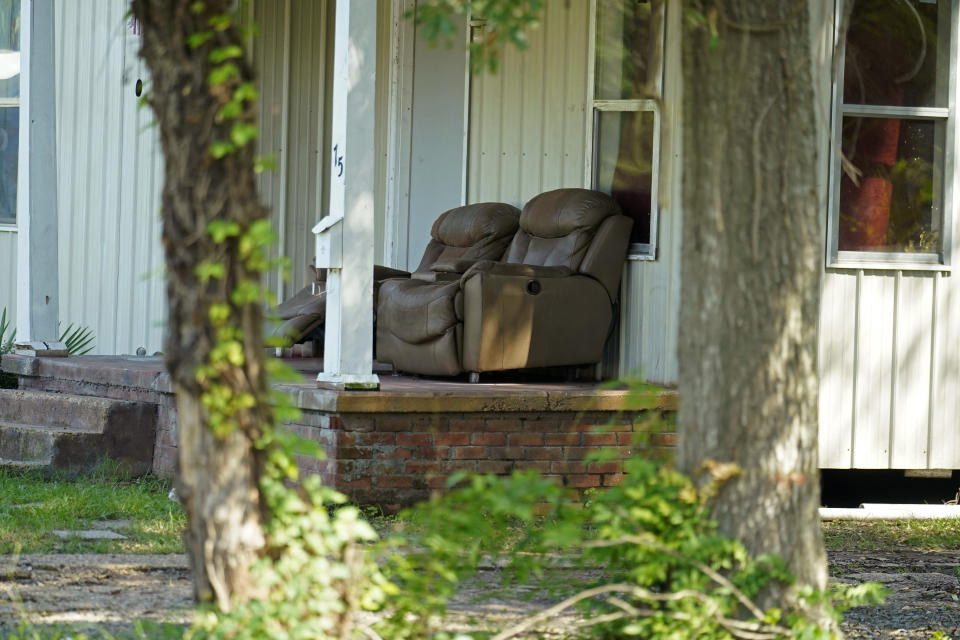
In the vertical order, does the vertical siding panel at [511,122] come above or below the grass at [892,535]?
above

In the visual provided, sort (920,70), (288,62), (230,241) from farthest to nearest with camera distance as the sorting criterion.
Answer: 1. (288,62)
2. (920,70)
3. (230,241)

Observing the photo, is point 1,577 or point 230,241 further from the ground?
point 230,241

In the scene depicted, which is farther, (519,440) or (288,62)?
(288,62)

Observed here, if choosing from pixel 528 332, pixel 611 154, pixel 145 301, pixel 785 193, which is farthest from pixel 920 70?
pixel 145 301

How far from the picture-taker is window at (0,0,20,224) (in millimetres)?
9617

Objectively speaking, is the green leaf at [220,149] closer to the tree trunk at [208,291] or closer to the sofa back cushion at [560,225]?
the tree trunk at [208,291]

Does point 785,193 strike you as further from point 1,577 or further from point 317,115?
point 317,115

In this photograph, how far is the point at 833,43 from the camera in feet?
21.3

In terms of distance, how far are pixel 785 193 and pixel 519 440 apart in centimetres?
304

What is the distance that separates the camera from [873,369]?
6609 millimetres

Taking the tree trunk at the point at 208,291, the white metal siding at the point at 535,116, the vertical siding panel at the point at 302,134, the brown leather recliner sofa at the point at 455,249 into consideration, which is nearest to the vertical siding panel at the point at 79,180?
the vertical siding panel at the point at 302,134

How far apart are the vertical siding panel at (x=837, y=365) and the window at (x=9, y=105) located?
6022 millimetres

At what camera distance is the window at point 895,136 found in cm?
654

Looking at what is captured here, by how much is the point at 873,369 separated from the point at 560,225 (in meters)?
1.74
